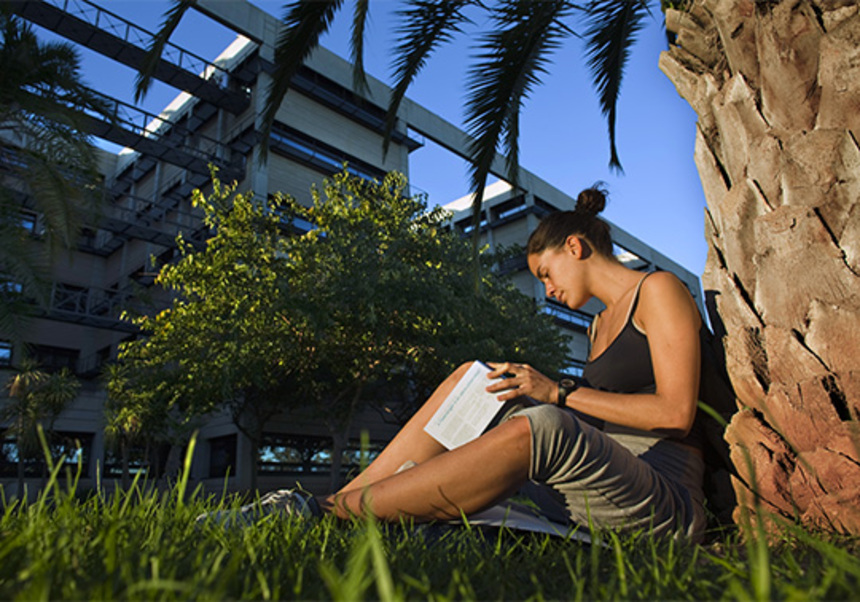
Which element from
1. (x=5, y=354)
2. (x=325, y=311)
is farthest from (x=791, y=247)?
Answer: (x=5, y=354)

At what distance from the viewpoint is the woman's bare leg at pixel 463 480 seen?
1.87 m

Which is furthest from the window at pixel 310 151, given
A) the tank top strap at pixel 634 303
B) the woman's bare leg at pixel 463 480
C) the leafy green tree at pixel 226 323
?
the woman's bare leg at pixel 463 480

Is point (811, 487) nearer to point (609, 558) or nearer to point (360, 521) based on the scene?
point (609, 558)

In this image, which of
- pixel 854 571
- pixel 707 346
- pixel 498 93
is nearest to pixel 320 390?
pixel 498 93

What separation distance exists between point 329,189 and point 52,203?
784 cm

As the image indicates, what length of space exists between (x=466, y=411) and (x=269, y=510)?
2.64 ft

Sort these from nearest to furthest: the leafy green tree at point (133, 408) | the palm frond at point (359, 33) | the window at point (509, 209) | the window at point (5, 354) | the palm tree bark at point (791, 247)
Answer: the palm tree bark at point (791, 247) → the palm frond at point (359, 33) → the leafy green tree at point (133, 408) → the window at point (5, 354) → the window at point (509, 209)

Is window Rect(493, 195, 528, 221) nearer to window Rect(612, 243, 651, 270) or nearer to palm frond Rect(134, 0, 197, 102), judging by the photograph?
window Rect(612, 243, 651, 270)

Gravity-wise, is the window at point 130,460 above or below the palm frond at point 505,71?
below

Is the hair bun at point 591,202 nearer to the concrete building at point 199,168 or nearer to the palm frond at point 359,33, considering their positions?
the palm frond at point 359,33

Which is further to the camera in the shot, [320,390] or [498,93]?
[320,390]

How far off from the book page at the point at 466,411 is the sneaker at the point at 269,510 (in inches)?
21.8

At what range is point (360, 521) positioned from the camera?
6.28ft

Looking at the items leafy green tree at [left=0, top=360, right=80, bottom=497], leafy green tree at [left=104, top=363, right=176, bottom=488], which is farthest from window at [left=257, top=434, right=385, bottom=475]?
leafy green tree at [left=0, top=360, right=80, bottom=497]
